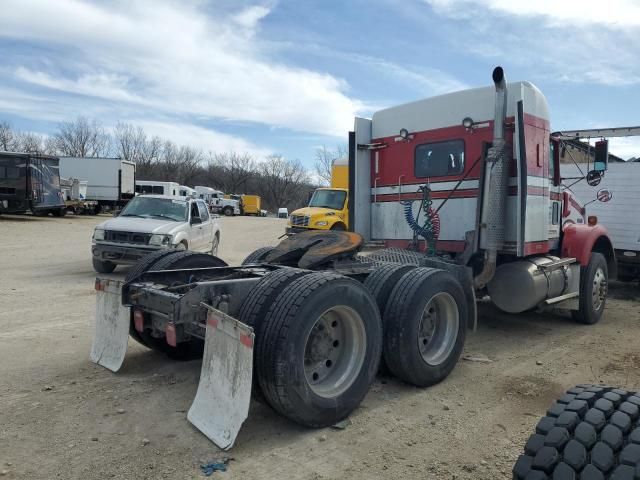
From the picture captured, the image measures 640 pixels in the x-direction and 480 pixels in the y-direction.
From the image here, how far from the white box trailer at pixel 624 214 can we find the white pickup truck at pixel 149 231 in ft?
26.4

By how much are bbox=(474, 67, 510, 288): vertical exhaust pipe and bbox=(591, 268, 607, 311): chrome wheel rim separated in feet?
7.81

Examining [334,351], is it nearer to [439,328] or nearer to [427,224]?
[439,328]

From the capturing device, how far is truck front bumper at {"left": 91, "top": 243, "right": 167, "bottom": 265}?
10445 millimetres

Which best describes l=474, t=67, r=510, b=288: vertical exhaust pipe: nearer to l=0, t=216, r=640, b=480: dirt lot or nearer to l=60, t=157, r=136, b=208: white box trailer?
l=0, t=216, r=640, b=480: dirt lot

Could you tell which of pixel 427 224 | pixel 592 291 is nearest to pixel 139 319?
pixel 427 224

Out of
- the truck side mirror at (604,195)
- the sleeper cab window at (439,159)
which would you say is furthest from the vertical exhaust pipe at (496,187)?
the truck side mirror at (604,195)

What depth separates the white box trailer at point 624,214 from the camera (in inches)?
412

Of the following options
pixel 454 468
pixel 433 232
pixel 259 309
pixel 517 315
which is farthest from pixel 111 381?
pixel 517 315

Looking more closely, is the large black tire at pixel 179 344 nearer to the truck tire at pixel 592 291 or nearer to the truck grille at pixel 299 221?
the truck tire at pixel 592 291

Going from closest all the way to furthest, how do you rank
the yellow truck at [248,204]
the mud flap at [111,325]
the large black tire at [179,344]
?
1. the mud flap at [111,325]
2. the large black tire at [179,344]
3. the yellow truck at [248,204]

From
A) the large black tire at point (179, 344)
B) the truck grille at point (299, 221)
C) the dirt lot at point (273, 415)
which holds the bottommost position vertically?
the dirt lot at point (273, 415)

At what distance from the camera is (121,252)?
10555 millimetres

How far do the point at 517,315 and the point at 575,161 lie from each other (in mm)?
2504

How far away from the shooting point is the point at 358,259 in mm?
5441
